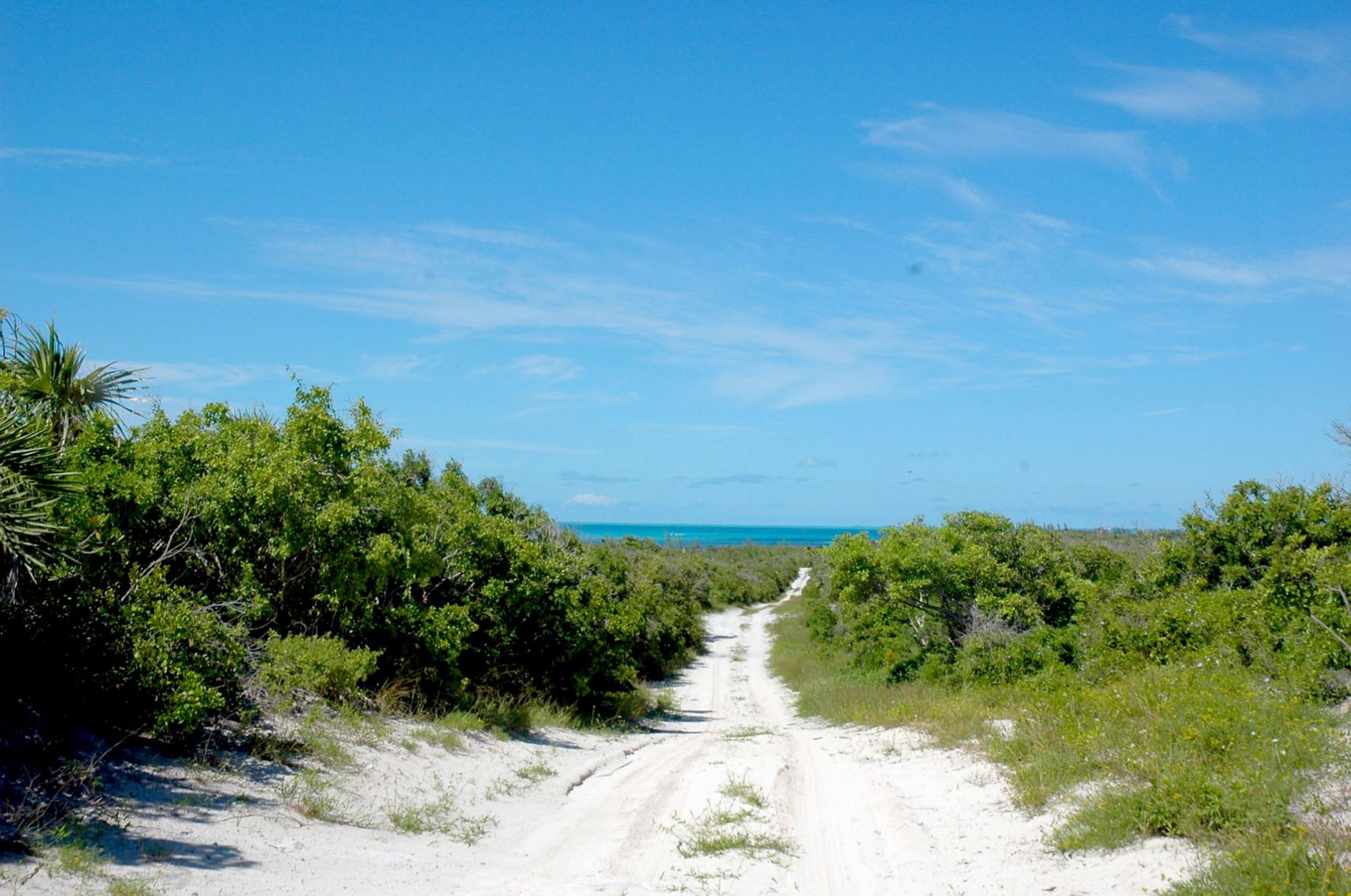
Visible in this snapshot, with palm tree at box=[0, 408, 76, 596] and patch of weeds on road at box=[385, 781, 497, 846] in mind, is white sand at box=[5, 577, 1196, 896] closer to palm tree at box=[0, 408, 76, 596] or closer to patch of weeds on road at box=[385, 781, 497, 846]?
patch of weeds on road at box=[385, 781, 497, 846]

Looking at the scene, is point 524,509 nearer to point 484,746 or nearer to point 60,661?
point 484,746

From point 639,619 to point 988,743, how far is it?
10026mm

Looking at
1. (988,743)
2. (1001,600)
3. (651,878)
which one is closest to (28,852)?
(651,878)

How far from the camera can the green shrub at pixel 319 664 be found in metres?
11.6

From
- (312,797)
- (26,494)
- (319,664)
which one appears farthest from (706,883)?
(319,664)

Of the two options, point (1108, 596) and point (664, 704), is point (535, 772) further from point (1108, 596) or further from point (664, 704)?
point (1108, 596)

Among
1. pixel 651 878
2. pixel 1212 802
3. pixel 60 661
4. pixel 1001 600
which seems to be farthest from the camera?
pixel 1001 600

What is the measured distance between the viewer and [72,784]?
784 cm

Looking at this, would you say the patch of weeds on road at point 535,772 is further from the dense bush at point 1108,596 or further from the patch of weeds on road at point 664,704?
the patch of weeds on road at point 664,704

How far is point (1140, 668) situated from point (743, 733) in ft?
25.1

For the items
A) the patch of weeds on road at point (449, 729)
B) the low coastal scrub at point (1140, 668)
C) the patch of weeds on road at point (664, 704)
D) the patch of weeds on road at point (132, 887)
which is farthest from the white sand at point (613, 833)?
the patch of weeds on road at point (664, 704)

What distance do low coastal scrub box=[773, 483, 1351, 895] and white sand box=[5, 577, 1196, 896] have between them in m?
0.62

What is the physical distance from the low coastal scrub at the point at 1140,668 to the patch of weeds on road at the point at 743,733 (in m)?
1.90

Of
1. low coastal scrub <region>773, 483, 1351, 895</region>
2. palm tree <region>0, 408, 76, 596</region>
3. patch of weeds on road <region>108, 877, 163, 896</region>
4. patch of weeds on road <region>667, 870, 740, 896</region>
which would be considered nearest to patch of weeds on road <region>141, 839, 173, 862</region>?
patch of weeds on road <region>108, 877, 163, 896</region>
